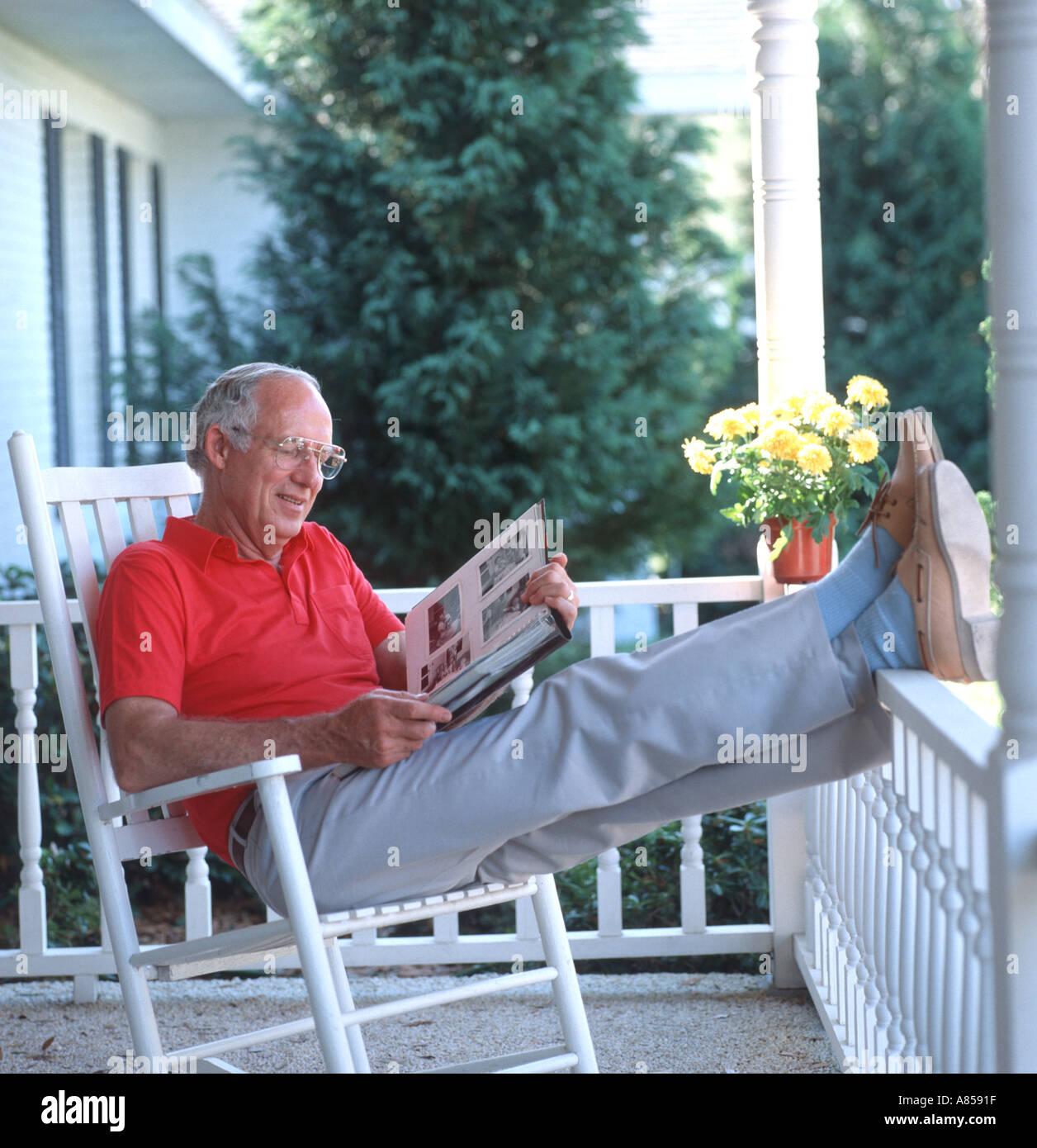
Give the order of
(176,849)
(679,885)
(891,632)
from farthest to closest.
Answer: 1. (679,885)
2. (176,849)
3. (891,632)

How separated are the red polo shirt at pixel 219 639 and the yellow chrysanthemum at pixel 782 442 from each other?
961 mm

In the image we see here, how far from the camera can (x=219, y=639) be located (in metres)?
2.25

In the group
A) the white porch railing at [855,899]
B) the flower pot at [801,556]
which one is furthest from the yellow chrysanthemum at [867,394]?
the white porch railing at [855,899]

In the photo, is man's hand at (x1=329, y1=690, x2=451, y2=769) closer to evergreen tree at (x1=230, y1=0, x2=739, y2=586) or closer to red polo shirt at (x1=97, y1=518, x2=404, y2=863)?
red polo shirt at (x1=97, y1=518, x2=404, y2=863)

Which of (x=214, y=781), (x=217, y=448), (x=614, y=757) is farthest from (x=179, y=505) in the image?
(x=614, y=757)

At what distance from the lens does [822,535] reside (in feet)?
9.45

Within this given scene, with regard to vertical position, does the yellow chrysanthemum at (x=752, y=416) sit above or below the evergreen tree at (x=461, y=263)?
below

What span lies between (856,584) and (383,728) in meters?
0.72

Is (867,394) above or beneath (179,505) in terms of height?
above

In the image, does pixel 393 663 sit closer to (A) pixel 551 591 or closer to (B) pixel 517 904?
(A) pixel 551 591

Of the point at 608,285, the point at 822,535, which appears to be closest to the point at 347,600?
the point at 822,535

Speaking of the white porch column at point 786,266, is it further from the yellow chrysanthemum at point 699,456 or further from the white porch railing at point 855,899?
the yellow chrysanthemum at point 699,456

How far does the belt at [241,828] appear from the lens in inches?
85.4
